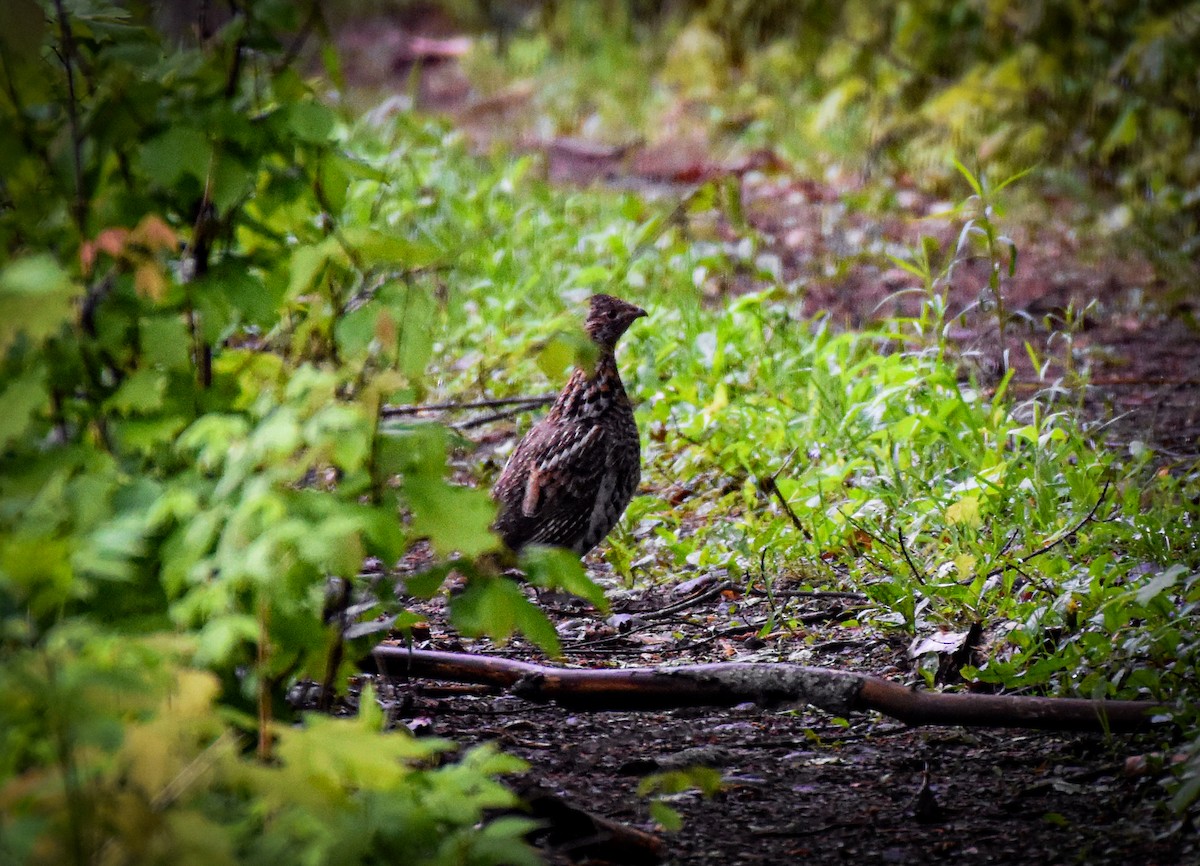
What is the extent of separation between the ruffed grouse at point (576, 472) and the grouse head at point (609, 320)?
0.54ft

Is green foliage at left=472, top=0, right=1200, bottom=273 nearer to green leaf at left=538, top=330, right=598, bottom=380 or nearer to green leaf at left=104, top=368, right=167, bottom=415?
green leaf at left=538, top=330, right=598, bottom=380

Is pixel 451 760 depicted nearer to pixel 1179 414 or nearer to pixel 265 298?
pixel 265 298

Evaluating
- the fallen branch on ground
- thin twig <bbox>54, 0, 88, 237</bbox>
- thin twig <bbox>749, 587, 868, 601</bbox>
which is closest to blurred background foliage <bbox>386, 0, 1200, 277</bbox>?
thin twig <bbox>749, 587, 868, 601</bbox>

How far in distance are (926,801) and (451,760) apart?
1.06 meters

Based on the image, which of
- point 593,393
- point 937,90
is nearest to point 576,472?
point 593,393

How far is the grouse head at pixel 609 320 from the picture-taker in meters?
5.05

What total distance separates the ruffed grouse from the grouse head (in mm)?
164

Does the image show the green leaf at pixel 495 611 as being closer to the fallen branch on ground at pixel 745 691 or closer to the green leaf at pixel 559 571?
the green leaf at pixel 559 571

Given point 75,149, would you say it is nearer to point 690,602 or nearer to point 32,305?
point 32,305

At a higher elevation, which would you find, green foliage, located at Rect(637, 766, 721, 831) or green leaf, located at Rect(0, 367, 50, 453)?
green leaf, located at Rect(0, 367, 50, 453)

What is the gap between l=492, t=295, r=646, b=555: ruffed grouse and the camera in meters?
4.68

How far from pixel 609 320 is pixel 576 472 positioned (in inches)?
26.2

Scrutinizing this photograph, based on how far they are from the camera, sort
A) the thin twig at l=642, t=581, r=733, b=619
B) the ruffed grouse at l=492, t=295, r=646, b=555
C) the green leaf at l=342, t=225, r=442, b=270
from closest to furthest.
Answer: the green leaf at l=342, t=225, r=442, b=270
the thin twig at l=642, t=581, r=733, b=619
the ruffed grouse at l=492, t=295, r=646, b=555

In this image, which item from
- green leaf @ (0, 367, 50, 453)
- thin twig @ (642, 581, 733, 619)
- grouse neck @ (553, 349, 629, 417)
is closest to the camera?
green leaf @ (0, 367, 50, 453)
